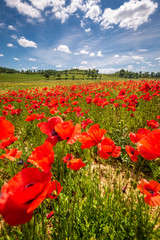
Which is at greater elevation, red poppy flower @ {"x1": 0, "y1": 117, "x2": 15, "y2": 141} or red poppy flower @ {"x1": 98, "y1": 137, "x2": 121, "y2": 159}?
red poppy flower @ {"x1": 0, "y1": 117, "x2": 15, "y2": 141}

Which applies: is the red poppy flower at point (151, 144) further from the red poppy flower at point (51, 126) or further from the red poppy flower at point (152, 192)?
the red poppy flower at point (51, 126)

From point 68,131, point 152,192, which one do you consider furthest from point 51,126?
point 152,192

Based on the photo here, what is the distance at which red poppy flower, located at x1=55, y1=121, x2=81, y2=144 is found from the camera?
0.90 metres

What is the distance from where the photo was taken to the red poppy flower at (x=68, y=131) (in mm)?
901

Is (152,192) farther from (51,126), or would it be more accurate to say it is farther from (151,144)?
(51,126)

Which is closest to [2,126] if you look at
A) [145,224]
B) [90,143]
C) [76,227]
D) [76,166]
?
[90,143]

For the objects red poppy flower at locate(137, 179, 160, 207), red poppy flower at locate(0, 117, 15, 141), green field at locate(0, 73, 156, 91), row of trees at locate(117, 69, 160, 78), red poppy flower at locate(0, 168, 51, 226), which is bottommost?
red poppy flower at locate(137, 179, 160, 207)

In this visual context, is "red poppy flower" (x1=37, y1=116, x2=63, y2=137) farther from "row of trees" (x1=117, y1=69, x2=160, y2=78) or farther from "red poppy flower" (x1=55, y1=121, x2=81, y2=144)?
"row of trees" (x1=117, y1=69, x2=160, y2=78)

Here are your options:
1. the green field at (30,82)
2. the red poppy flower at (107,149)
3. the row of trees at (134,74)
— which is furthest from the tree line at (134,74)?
the red poppy flower at (107,149)

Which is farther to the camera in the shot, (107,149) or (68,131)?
(107,149)

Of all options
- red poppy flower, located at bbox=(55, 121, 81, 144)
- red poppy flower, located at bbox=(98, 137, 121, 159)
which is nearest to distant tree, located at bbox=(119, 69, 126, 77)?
red poppy flower, located at bbox=(98, 137, 121, 159)

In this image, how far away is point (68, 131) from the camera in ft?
3.05

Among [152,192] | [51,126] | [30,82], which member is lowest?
[152,192]

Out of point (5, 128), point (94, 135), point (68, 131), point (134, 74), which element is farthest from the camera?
point (134, 74)
